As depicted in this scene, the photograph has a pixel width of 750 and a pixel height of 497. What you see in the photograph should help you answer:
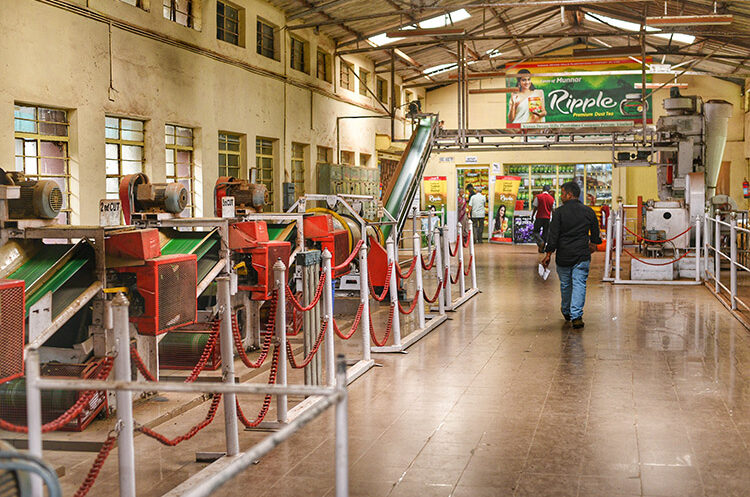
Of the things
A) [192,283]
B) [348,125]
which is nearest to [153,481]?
[192,283]

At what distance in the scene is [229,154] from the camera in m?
15.3

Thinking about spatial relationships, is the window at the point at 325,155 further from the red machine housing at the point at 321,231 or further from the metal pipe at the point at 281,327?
the metal pipe at the point at 281,327

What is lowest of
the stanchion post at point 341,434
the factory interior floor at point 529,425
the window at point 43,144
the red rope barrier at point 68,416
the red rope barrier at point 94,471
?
the factory interior floor at point 529,425

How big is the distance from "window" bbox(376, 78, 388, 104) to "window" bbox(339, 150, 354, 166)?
2.77 m

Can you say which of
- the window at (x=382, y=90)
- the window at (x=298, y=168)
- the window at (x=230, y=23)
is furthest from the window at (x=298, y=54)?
the window at (x=382, y=90)

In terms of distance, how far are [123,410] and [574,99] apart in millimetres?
18051

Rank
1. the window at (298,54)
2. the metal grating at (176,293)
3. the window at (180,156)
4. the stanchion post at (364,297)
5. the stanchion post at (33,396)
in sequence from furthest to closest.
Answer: the window at (298,54) < the window at (180,156) < the stanchion post at (364,297) < the metal grating at (176,293) < the stanchion post at (33,396)

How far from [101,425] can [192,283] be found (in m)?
1.12

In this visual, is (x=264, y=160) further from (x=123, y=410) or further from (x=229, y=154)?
(x=123, y=410)

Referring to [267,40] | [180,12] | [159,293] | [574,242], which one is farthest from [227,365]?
[267,40]

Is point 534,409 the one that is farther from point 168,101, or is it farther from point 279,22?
point 279,22

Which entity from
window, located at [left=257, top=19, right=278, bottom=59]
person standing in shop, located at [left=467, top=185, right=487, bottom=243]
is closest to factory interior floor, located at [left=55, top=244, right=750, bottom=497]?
window, located at [left=257, top=19, right=278, bottom=59]

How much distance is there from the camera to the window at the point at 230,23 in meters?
14.6

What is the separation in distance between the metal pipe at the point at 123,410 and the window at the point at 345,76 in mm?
17184
